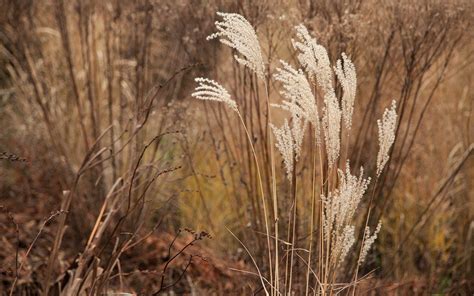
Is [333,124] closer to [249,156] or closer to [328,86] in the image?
[328,86]

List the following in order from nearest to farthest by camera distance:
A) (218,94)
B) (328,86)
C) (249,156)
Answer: (218,94) < (328,86) < (249,156)

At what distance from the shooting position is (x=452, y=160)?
5969 mm

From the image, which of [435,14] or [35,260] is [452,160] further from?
[35,260]

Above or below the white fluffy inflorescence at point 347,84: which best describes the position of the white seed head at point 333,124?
below

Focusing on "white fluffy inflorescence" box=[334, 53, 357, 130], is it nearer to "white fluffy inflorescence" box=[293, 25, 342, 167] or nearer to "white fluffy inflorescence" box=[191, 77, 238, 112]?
"white fluffy inflorescence" box=[293, 25, 342, 167]

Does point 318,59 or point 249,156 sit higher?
point 318,59

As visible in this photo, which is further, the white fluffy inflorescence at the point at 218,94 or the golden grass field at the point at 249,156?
the golden grass field at the point at 249,156

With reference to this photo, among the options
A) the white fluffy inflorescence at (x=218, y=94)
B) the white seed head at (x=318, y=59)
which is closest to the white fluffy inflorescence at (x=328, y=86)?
the white seed head at (x=318, y=59)

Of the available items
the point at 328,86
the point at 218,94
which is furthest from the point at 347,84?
the point at 218,94

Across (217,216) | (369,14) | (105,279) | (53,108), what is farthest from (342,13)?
(53,108)

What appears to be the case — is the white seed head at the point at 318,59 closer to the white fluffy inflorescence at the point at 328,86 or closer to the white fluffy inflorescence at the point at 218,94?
the white fluffy inflorescence at the point at 328,86

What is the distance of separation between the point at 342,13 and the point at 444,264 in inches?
79.5

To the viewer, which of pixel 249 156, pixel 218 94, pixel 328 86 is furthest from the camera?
pixel 249 156

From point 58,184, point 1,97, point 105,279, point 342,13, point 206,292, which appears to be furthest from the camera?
point 1,97
